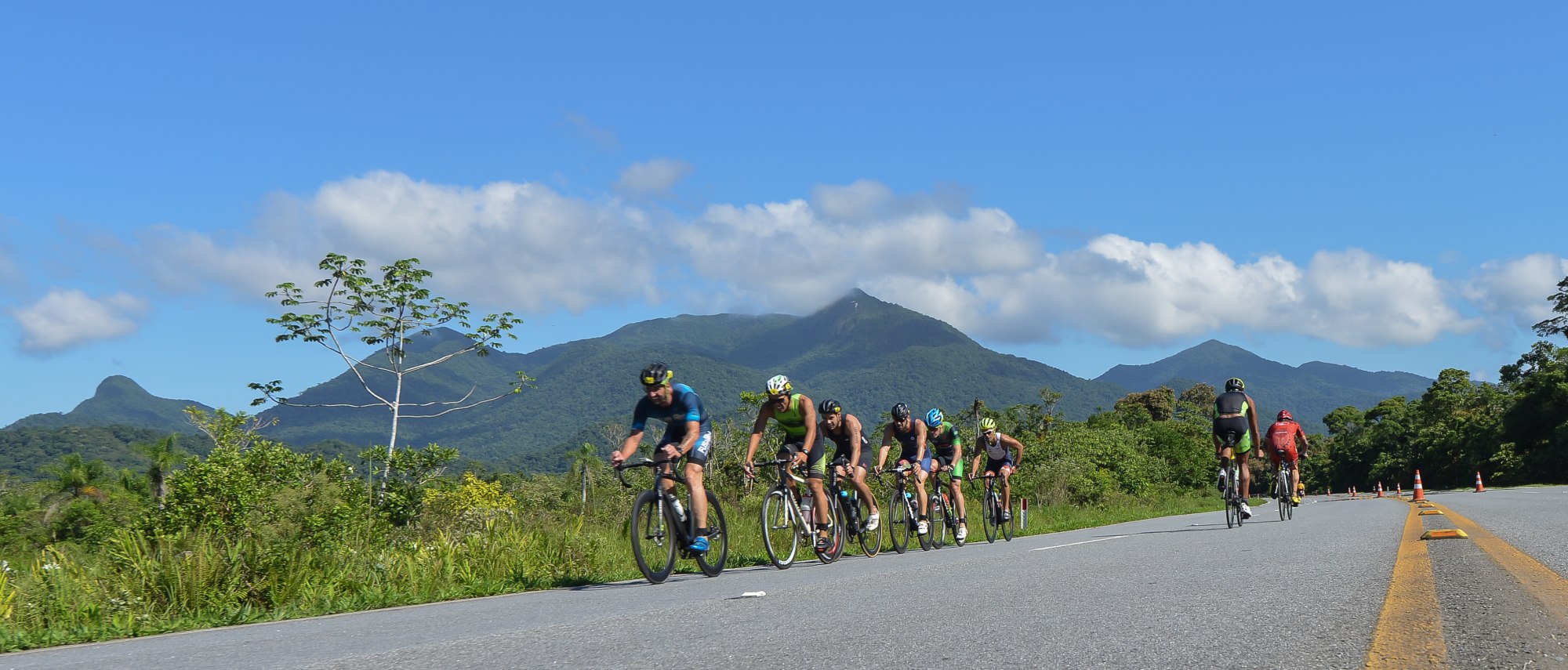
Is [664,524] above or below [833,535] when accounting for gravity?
above

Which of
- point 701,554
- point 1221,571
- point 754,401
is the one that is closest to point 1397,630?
point 1221,571

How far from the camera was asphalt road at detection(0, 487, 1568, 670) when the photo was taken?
397 cm

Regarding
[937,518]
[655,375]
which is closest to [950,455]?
[937,518]

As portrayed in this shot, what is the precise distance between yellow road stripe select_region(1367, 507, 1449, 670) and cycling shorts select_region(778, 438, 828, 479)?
5633 millimetres

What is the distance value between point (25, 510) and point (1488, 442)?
71.8 m

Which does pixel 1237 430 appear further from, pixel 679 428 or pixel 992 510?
pixel 679 428

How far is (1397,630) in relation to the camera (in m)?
4.07

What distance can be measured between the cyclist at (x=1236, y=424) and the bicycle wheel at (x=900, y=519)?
4236 millimetres

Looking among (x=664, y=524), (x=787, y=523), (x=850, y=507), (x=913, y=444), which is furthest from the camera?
(x=913, y=444)

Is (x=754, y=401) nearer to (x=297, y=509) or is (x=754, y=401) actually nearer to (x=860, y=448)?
(x=860, y=448)

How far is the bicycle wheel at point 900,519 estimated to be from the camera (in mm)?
13203

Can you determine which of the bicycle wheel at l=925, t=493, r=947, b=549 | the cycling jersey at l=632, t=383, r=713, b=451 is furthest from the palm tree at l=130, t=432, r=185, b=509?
the cycling jersey at l=632, t=383, r=713, b=451

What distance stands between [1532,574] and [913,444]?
8.27 metres

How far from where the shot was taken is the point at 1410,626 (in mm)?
4133
